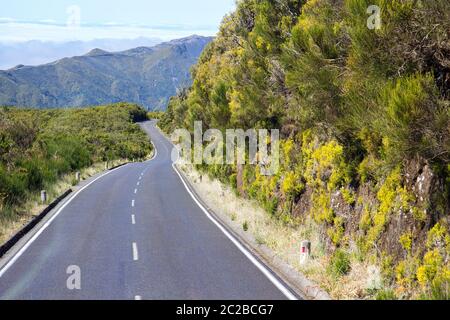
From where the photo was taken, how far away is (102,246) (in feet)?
40.8

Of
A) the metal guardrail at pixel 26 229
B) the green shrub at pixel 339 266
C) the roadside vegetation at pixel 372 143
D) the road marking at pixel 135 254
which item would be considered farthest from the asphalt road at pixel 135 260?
the roadside vegetation at pixel 372 143

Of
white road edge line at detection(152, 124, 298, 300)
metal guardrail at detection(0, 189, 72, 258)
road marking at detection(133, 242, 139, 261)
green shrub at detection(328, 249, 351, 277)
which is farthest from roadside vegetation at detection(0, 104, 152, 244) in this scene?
green shrub at detection(328, 249, 351, 277)

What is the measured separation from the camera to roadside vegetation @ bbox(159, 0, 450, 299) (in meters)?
6.93

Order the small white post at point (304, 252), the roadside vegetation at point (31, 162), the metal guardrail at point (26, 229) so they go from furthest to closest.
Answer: the roadside vegetation at point (31, 162), the metal guardrail at point (26, 229), the small white post at point (304, 252)

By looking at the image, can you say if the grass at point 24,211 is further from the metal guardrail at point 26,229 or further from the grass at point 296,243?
the grass at point 296,243

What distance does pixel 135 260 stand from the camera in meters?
10.9

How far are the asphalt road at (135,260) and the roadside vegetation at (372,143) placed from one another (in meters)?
1.81

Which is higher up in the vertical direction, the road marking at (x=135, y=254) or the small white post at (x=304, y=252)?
the small white post at (x=304, y=252)

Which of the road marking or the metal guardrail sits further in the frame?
the metal guardrail

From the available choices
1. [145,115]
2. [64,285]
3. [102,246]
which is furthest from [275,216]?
[145,115]

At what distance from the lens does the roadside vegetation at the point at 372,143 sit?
22.7 feet

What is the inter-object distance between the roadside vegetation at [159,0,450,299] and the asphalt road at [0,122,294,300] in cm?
181

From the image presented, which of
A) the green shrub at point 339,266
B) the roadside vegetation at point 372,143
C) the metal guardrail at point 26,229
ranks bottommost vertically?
Answer: the metal guardrail at point 26,229

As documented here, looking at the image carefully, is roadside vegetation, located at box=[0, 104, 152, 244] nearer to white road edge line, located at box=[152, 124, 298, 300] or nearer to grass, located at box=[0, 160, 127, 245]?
grass, located at box=[0, 160, 127, 245]
